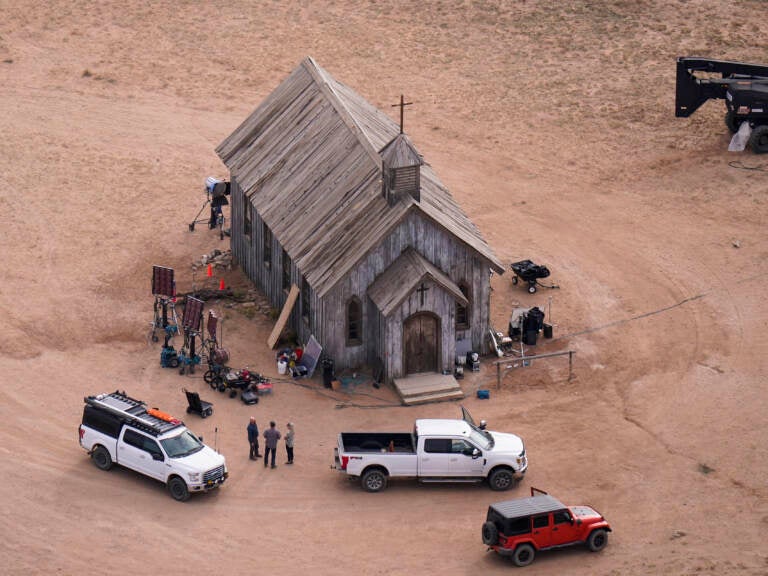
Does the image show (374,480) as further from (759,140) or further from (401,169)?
(759,140)

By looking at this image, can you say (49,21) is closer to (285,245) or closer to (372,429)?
(285,245)

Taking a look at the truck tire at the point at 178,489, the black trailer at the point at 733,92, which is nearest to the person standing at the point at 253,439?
the truck tire at the point at 178,489

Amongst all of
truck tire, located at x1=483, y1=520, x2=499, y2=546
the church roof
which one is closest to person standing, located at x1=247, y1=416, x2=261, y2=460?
the church roof

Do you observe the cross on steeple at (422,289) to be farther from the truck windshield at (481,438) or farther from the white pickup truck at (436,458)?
the white pickup truck at (436,458)

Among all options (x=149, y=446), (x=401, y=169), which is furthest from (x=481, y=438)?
(x=401, y=169)

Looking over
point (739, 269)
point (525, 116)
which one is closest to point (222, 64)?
point (525, 116)

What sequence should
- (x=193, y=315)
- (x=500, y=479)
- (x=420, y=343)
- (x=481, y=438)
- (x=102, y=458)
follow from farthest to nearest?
(x=193, y=315) → (x=420, y=343) → (x=102, y=458) → (x=481, y=438) → (x=500, y=479)

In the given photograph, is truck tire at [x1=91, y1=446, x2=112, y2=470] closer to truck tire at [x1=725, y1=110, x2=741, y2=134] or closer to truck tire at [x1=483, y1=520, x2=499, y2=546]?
truck tire at [x1=483, y1=520, x2=499, y2=546]
